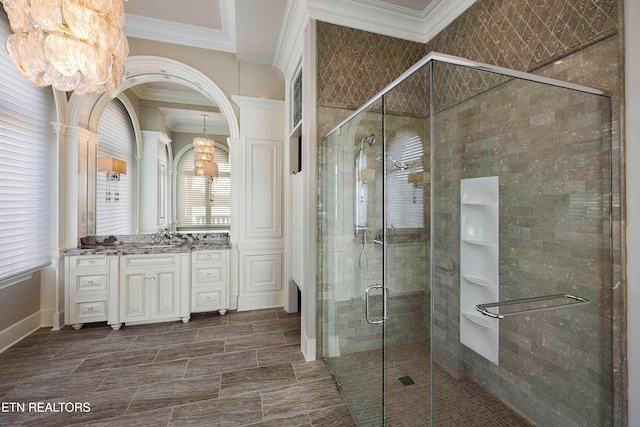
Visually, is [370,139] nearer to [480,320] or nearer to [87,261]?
[480,320]

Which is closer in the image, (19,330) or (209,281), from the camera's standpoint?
(19,330)

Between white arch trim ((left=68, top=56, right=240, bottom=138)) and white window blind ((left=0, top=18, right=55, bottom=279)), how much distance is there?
0.25m

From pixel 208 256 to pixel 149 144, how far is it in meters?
1.78

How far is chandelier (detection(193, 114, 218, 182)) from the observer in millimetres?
3762

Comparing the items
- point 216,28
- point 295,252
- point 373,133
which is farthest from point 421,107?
point 216,28

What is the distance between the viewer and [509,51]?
187cm

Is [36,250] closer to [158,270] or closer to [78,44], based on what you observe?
[158,270]

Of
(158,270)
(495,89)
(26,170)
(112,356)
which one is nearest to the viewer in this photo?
(495,89)

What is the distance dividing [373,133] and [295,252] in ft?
5.61

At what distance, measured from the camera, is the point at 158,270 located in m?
3.03

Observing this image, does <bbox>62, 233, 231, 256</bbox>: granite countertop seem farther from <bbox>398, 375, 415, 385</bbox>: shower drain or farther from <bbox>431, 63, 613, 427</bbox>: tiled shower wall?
<bbox>431, 63, 613, 427</bbox>: tiled shower wall

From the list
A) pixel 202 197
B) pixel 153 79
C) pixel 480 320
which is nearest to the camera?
pixel 480 320

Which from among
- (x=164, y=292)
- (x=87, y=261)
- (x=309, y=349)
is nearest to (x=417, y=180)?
(x=309, y=349)

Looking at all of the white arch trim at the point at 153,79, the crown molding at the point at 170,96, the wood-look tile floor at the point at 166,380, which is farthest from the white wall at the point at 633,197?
the crown molding at the point at 170,96
